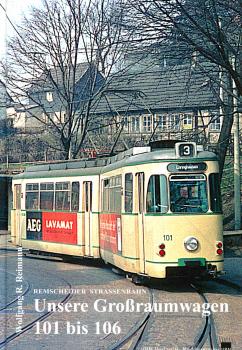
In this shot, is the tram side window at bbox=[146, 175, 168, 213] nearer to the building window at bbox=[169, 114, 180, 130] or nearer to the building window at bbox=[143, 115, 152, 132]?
the building window at bbox=[169, 114, 180, 130]

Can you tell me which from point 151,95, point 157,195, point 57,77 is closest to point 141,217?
point 157,195

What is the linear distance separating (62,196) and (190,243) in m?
7.36

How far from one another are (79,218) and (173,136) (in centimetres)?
823

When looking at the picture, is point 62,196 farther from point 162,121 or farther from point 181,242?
point 181,242

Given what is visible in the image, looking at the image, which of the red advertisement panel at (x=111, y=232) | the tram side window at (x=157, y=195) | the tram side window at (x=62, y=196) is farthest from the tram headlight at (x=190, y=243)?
the tram side window at (x=62, y=196)

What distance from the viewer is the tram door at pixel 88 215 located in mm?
18984

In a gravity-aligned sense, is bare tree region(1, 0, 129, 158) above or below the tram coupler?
above

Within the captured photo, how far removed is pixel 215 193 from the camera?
14203 millimetres

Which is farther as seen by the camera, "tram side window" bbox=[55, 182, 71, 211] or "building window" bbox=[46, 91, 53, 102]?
"building window" bbox=[46, 91, 53, 102]

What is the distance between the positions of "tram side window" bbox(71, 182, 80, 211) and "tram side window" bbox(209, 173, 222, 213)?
239 inches

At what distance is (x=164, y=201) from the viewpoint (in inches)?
550

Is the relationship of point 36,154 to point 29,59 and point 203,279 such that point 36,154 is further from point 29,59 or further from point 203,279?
point 203,279

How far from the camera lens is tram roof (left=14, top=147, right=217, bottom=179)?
14094 millimetres

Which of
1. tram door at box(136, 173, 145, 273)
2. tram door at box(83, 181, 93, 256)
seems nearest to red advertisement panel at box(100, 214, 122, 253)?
tram door at box(83, 181, 93, 256)
